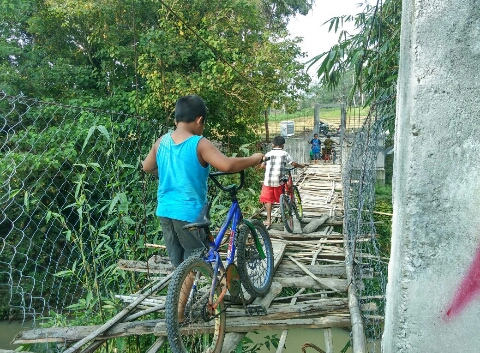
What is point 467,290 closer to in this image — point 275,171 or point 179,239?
point 179,239

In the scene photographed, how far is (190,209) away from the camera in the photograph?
2469mm

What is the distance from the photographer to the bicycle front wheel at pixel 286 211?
17.7 ft

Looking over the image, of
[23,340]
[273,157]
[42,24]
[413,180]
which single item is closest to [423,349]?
[413,180]

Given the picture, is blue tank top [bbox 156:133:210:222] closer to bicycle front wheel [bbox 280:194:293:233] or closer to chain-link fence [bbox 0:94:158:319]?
chain-link fence [bbox 0:94:158:319]

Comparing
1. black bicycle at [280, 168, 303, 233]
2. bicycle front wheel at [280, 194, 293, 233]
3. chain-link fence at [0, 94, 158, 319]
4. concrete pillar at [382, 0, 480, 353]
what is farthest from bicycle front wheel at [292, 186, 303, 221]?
concrete pillar at [382, 0, 480, 353]

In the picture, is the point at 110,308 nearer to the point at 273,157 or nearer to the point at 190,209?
the point at 190,209

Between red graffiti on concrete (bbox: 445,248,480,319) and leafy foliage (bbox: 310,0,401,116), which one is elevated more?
leafy foliage (bbox: 310,0,401,116)

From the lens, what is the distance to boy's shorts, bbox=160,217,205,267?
2.50m

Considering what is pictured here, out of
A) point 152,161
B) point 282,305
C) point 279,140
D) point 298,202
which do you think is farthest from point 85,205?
point 298,202

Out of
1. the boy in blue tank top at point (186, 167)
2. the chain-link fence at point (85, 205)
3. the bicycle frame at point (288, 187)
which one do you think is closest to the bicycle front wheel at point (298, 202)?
the bicycle frame at point (288, 187)

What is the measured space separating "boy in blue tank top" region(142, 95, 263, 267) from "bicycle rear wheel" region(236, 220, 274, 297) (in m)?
0.47

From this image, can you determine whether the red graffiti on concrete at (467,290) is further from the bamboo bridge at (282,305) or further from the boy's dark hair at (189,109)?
the boy's dark hair at (189,109)

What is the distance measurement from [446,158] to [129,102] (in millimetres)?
9702

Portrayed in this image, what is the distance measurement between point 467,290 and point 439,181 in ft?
1.06
